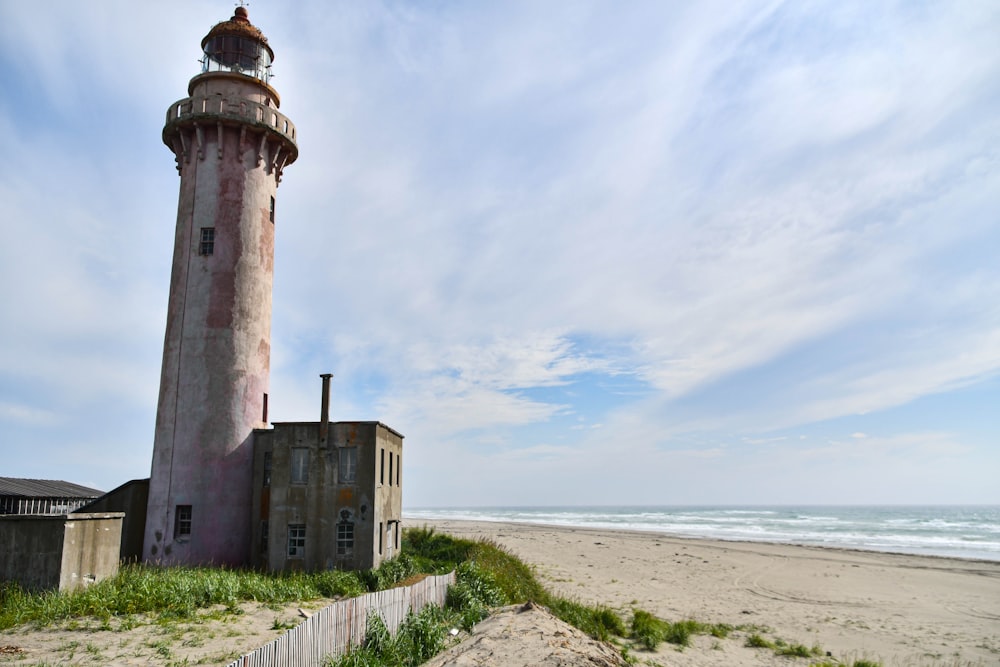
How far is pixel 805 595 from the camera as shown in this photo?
81.0ft

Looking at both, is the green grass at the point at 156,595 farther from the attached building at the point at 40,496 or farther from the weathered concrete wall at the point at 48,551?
the attached building at the point at 40,496

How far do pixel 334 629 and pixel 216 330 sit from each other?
13.7 m

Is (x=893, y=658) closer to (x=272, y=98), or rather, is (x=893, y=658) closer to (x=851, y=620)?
(x=851, y=620)

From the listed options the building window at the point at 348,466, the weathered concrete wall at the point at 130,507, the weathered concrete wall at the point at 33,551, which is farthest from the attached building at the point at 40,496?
the building window at the point at 348,466

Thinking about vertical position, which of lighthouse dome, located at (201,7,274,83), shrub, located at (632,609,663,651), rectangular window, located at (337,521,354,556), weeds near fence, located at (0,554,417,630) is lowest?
shrub, located at (632,609,663,651)

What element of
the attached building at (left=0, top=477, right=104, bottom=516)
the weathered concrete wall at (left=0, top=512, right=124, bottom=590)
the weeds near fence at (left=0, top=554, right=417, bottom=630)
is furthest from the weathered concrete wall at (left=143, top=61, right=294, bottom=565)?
the attached building at (left=0, top=477, right=104, bottom=516)

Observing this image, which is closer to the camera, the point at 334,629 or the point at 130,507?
the point at 334,629

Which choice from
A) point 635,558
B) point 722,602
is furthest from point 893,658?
point 635,558

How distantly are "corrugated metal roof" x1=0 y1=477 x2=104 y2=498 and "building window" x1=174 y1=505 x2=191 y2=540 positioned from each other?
380 inches

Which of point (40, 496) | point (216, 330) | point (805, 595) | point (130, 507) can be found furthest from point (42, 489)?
point (805, 595)

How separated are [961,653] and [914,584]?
43.8 ft

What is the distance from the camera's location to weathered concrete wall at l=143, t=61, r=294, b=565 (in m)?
20.2

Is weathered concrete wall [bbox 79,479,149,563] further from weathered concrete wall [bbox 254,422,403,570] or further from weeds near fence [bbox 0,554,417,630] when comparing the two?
weathered concrete wall [bbox 254,422,403,570]

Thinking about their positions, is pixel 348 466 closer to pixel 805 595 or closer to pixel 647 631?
pixel 647 631
